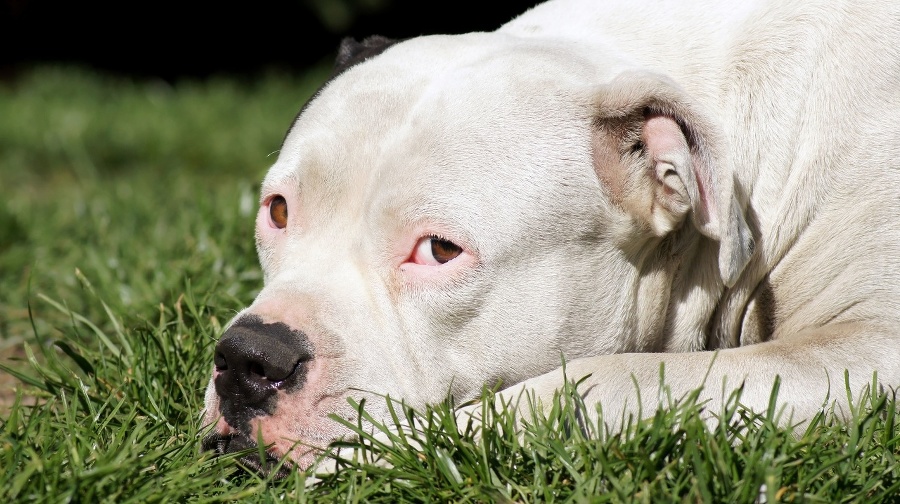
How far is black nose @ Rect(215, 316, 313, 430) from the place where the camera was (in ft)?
8.48

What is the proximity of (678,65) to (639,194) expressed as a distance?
51 centimetres

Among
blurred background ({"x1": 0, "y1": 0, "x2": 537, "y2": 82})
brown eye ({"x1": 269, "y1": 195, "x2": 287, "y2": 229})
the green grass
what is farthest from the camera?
blurred background ({"x1": 0, "y1": 0, "x2": 537, "y2": 82})

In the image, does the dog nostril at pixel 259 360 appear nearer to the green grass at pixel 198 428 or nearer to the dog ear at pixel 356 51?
the green grass at pixel 198 428

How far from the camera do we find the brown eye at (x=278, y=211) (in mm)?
3098

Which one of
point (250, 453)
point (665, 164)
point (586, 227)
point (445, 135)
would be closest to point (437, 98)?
point (445, 135)

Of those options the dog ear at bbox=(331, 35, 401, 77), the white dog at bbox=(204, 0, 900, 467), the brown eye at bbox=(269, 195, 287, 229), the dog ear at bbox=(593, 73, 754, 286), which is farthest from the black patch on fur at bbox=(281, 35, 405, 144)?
the dog ear at bbox=(593, 73, 754, 286)

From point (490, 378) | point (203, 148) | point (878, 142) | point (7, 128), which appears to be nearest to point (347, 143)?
point (490, 378)

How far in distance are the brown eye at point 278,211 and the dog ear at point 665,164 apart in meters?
0.91

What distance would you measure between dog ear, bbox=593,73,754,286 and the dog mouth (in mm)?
1144

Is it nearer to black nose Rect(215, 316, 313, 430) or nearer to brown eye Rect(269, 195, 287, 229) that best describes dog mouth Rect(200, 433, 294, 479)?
black nose Rect(215, 316, 313, 430)

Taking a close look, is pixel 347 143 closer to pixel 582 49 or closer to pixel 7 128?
pixel 582 49

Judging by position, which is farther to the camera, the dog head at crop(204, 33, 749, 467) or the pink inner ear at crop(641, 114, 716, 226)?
the pink inner ear at crop(641, 114, 716, 226)

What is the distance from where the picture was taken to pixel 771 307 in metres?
3.12

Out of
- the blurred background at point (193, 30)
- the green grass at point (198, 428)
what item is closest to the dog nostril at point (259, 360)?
the green grass at point (198, 428)
